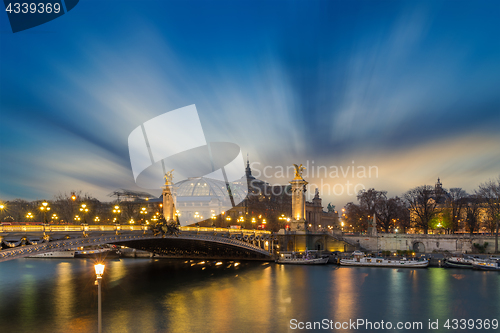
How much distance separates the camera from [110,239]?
116 feet

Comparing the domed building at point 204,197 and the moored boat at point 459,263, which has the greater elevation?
the domed building at point 204,197

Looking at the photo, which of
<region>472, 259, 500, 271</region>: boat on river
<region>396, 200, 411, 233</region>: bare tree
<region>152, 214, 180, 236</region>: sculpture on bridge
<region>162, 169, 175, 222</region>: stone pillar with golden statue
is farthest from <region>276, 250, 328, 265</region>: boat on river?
<region>396, 200, 411, 233</region>: bare tree

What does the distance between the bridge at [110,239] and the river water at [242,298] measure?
4.94 meters

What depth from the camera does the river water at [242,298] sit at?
88.6 ft

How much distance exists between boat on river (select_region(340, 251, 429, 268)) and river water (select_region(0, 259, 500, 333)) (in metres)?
2.19

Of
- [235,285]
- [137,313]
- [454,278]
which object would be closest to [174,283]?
[235,285]

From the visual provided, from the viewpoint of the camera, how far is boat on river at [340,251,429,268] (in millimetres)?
55906

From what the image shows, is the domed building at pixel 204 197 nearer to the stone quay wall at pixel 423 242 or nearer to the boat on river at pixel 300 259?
the stone quay wall at pixel 423 242

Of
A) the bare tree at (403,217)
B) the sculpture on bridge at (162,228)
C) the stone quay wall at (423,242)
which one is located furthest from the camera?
the bare tree at (403,217)

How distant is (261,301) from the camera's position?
33.8 meters

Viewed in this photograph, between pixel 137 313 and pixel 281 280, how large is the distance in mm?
19443

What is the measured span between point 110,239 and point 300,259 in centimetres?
3370

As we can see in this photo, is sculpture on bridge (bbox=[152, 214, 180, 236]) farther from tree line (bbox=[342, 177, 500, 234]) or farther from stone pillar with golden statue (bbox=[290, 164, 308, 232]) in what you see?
tree line (bbox=[342, 177, 500, 234])

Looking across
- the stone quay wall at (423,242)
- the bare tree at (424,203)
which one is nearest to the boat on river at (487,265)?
the stone quay wall at (423,242)
